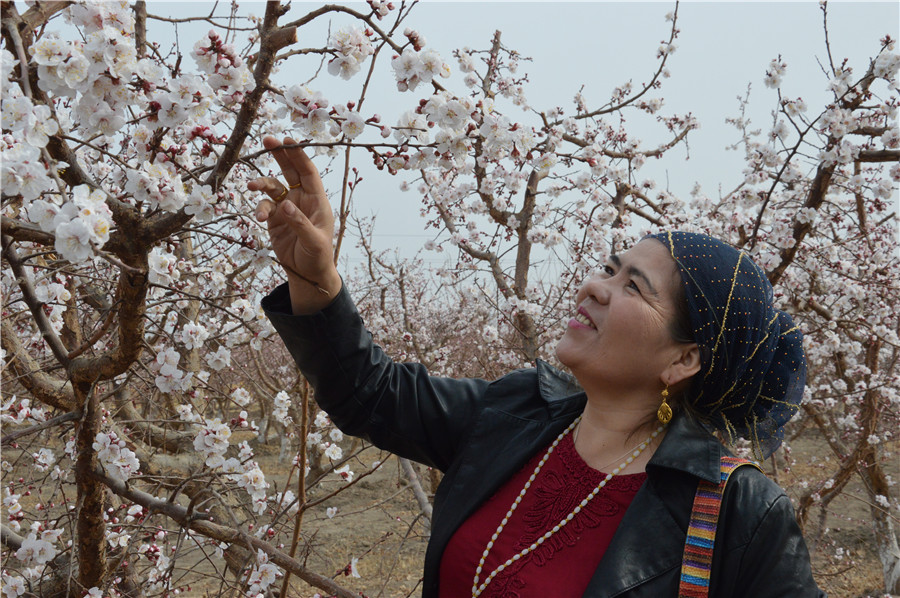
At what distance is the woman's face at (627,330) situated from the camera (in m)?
1.45

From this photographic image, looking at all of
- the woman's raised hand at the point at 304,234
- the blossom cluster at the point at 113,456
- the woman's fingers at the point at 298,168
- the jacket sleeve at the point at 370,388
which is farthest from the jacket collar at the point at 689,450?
the blossom cluster at the point at 113,456

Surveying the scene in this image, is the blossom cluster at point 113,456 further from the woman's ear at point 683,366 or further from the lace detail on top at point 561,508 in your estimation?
the woman's ear at point 683,366

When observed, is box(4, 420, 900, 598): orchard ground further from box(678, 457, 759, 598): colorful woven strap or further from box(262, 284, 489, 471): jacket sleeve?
box(678, 457, 759, 598): colorful woven strap

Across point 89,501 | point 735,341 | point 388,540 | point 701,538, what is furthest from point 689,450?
point 388,540

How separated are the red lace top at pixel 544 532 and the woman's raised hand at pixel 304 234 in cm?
57

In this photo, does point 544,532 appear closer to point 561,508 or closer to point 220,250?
point 561,508

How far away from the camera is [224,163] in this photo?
58.4 inches

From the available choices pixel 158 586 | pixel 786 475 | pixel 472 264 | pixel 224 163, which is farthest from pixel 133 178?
pixel 786 475

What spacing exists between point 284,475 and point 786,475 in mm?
6160

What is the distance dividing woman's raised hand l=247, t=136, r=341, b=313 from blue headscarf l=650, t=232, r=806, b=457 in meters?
0.76

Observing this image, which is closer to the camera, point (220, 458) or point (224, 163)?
point (224, 163)

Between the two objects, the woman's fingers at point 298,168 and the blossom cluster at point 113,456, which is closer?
the woman's fingers at point 298,168

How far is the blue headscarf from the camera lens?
1475mm

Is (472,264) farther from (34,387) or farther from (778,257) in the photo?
(34,387)
